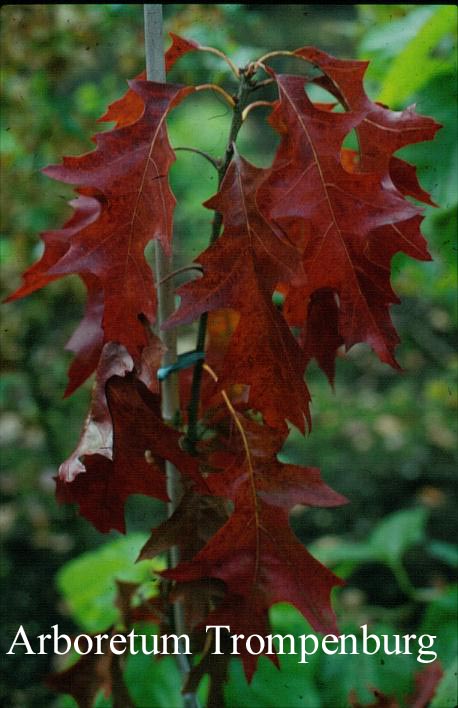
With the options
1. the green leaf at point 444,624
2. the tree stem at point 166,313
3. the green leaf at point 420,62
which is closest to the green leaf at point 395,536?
the green leaf at point 444,624

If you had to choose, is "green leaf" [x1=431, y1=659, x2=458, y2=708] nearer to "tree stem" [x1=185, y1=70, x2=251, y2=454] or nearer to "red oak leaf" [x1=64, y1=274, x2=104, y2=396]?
"tree stem" [x1=185, y1=70, x2=251, y2=454]

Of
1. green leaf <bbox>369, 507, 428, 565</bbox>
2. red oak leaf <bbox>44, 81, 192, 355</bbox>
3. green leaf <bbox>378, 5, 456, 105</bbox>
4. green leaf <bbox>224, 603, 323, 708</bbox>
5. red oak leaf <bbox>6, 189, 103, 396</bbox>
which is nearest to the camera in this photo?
red oak leaf <bbox>44, 81, 192, 355</bbox>

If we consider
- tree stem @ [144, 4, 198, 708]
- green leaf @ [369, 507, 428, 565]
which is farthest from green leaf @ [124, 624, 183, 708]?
green leaf @ [369, 507, 428, 565]

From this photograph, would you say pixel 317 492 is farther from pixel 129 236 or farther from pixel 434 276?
pixel 434 276

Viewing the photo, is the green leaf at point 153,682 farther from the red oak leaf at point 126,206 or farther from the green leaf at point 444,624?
the red oak leaf at point 126,206

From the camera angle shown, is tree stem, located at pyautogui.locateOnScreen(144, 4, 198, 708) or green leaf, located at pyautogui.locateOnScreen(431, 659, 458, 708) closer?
tree stem, located at pyautogui.locateOnScreen(144, 4, 198, 708)

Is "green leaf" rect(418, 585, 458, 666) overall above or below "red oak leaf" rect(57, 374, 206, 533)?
below
